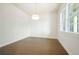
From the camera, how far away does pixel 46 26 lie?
773cm

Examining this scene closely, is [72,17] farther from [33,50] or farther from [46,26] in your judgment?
[46,26]

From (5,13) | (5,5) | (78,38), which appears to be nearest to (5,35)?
(5,13)

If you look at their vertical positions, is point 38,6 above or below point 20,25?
above

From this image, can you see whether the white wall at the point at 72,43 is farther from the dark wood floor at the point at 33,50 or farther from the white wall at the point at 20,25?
the white wall at the point at 20,25

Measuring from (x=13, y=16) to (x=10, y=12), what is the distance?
35 cm

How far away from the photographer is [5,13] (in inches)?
178

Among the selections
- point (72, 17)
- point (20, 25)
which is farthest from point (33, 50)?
point (20, 25)

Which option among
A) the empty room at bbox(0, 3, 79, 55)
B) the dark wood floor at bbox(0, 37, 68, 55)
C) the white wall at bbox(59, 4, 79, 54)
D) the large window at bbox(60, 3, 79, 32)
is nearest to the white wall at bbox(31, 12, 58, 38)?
the empty room at bbox(0, 3, 79, 55)

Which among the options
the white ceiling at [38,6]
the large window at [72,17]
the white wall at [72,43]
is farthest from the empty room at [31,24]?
the white wall at [72,43]

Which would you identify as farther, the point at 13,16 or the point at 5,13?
the point at 13,16

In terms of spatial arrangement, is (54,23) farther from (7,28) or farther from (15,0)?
(15,0)

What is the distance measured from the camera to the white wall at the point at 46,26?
7263 millimetres
